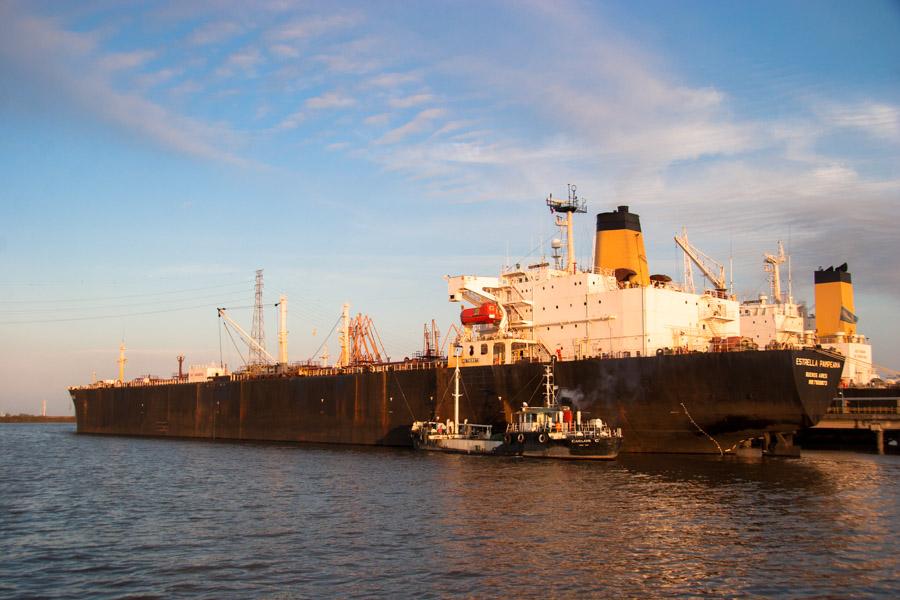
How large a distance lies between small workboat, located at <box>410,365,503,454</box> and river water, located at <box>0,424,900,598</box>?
590 cm

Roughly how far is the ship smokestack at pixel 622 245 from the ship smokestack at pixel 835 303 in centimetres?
2728

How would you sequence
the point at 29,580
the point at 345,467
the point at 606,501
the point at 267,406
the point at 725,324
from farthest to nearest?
the point at 267,406 < the point at 725,324 < the point at 345,467 < the point at 606,501 < the point at 29,580

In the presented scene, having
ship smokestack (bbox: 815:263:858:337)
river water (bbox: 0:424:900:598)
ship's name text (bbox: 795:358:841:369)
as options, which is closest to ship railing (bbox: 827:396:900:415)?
ship smokestack (bbox: 815:263:858:337)

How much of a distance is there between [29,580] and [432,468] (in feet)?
68.0

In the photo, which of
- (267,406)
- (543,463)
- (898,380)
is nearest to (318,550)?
(543,463)

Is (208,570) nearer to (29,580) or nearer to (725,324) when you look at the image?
(29,580)

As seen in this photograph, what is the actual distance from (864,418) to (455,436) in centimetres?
2663

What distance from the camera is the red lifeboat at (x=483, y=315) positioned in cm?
4688

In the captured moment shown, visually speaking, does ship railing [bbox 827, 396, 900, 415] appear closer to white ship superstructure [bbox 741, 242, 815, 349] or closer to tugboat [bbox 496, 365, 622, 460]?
white ship superstructure [bbox 741, 242, 815, 349]

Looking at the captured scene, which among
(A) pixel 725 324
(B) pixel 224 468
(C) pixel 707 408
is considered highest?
(A) pixel 725 324

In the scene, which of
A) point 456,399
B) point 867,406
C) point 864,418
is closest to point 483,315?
point 456,399

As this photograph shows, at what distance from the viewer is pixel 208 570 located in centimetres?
1738

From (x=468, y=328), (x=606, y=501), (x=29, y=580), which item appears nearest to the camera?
(x=29, y=580)

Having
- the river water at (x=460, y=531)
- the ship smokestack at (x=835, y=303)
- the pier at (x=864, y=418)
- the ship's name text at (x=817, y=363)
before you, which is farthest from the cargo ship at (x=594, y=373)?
the ship smokestack at (x=835, y=303)
